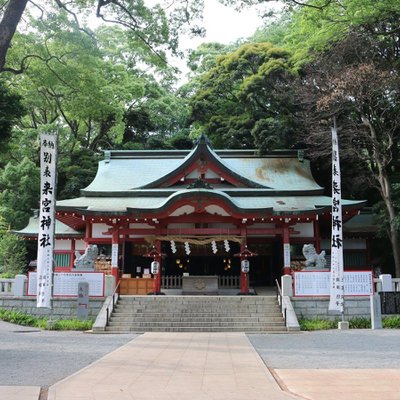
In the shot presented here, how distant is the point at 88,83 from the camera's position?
672 inches

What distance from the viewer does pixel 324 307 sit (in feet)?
52.5

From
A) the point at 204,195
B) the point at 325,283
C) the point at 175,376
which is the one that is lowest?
the point at 175,376

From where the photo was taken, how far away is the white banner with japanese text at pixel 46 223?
14.4 metres

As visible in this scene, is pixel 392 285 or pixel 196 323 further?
pixel 392 285

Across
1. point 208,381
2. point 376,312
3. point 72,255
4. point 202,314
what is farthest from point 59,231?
point 208,381

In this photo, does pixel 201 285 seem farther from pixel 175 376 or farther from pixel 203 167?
pixel 175 376

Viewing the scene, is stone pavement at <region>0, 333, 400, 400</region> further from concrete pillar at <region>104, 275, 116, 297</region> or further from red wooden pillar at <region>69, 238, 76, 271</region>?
red wooden pillar at <region>69, 238, 76, 271</region>

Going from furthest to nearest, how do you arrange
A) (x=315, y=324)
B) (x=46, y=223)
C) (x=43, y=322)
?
(x=43, y=322) < (x=315, y=324) < (x=46, y=223)

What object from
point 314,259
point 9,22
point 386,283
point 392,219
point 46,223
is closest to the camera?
point 9,22

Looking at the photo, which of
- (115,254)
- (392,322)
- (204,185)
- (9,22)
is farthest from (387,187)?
(9,22)

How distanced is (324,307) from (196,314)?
459cm

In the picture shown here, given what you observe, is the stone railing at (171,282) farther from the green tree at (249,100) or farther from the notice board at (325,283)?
the green tree at (249,100)

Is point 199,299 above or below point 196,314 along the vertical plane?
above

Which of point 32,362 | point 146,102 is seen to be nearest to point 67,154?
point 146,102
